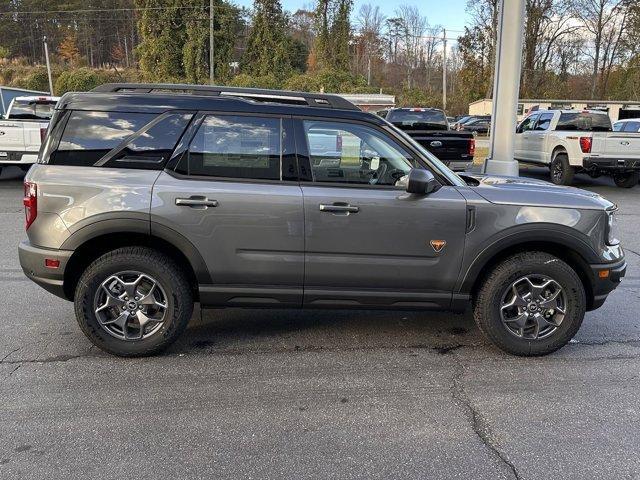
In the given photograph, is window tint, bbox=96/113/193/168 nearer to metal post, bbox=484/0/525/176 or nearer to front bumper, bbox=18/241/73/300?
front bumper, bbox=18/241/73/300

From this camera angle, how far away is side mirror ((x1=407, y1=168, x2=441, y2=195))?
372cm

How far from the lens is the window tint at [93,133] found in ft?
12.7

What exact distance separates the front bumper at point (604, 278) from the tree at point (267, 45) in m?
42.0

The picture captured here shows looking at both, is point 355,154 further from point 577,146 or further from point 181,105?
point 577,146

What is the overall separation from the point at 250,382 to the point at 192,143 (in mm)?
1755

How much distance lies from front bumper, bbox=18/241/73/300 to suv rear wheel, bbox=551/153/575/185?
40.2 feet

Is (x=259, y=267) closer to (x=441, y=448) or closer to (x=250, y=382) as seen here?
(x=250, y=382)

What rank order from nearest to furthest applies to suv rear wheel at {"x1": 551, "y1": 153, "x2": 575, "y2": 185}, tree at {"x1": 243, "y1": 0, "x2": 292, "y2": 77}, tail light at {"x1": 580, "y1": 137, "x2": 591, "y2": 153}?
tail light at {"x1": 580, "y1": 137, "x2": 591, "y2": 153} < suv rear wheel at {"x1": 551, "y1": 153, "x2": 575, "y2": 185} < tree at {"x1": 243, "y1": 0, "x2": 292, "y2": 77}

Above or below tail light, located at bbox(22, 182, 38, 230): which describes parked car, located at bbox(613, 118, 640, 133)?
above

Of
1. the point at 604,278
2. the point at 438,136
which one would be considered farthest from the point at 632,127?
the point at 604,278

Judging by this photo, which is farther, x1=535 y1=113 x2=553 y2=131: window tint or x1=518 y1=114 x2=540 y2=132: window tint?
x1=518 y1=114 x2=540 y2=132: window tint

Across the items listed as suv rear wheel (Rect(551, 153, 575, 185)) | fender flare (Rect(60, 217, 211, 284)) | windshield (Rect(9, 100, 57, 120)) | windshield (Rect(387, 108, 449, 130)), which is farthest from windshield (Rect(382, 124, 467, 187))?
windshield (Rect(9, 100, 57, 120))

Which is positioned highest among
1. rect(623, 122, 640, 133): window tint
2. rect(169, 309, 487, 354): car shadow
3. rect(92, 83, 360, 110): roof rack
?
rect(623, 122, 640, 133): window tint

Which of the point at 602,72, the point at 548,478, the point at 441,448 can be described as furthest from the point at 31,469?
the point at 602,72
